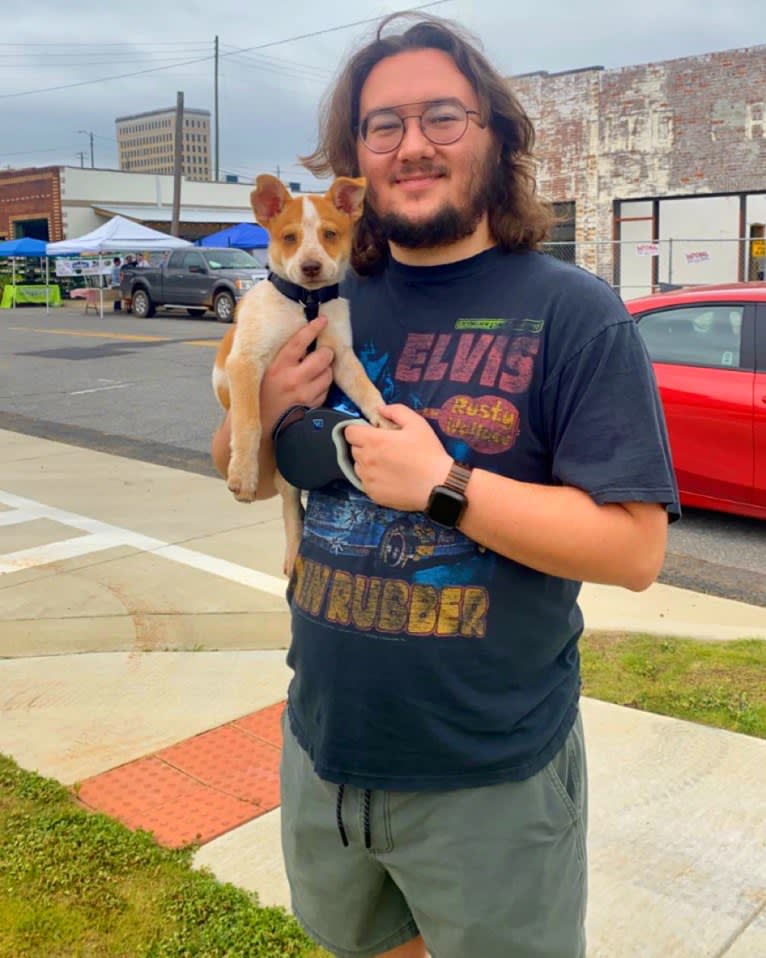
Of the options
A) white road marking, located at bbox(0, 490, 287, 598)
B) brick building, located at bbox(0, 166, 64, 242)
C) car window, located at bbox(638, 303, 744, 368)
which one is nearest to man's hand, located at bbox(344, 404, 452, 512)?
white road marking, located at bbox(0, 490, 287, 598)

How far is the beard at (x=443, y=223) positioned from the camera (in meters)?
1.78

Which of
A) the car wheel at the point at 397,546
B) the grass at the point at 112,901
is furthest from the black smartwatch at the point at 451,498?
the grass at the point at 112,901

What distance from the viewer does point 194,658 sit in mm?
4629

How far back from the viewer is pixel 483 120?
1.86 metres

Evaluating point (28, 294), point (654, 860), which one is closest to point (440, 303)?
Result: point (654, 860)

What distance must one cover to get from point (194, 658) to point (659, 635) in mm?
2180

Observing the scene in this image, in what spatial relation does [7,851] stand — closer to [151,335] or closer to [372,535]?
[372,535]

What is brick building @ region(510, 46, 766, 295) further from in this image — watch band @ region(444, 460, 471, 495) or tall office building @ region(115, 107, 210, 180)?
tall office building @ region(115, 107, 210, 180)

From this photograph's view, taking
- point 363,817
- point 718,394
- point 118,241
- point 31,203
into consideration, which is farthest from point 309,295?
point 31,203

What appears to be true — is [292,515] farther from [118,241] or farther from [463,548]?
[118,241]

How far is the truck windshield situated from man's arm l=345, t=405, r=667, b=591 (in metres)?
23.3

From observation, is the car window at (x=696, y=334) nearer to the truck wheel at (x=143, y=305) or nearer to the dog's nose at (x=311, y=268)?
the dog's nose at (x=311, y=268)

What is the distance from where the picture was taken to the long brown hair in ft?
6.05

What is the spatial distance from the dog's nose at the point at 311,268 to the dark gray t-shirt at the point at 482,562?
38 centimetres
